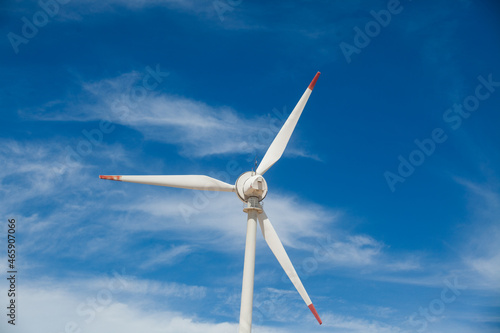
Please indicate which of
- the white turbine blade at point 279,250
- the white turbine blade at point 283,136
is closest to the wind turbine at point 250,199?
the white turbine blade at point 279,250

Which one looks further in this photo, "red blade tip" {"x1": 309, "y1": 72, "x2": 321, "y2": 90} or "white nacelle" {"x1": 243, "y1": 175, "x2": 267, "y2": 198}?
"red blade tip" {"x1": 309, "y1": 72, "x2": 321, "y2": 90}

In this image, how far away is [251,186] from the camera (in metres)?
34.6

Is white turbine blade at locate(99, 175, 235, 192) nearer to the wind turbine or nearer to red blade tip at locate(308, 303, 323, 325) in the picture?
the wind turbine

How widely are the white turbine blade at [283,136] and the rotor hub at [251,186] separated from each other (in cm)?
204

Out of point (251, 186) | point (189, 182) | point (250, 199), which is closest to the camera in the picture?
point (251, 186)

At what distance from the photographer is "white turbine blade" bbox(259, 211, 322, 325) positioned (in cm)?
3525

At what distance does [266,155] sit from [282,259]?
27.3ft

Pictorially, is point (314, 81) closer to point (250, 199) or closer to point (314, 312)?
point (250, 199)

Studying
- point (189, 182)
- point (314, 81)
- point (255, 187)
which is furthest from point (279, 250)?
point (314, 81)

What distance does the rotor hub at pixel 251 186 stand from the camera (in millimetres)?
34781

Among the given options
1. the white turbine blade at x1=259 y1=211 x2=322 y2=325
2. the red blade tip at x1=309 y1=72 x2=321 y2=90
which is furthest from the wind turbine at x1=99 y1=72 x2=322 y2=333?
the red blade tip at x1=309 y1=72 x2=321 y2=90

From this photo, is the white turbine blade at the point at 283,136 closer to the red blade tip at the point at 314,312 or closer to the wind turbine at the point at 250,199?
the wind turbine at the point at 250,199

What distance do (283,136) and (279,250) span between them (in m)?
9.27

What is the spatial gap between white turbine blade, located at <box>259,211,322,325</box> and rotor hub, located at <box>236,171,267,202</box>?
5.70ft
